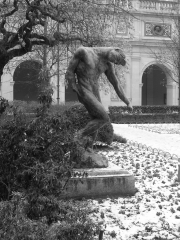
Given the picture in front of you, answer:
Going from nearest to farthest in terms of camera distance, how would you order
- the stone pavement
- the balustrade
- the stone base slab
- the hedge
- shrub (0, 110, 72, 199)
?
shrub (0, 110, 72, 199), the stone base slab, the stone pavement, the hedge, the balustrade

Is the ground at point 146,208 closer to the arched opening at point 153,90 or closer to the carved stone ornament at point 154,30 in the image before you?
the carved stone ornament at point 154,30

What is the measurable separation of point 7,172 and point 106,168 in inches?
89.6

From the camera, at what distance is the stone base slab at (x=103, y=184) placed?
560 centimetres

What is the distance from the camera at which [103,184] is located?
573cm

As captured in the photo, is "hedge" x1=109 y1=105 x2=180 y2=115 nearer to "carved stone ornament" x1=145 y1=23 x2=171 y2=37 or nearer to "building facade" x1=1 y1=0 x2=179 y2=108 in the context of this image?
"building facade" x1=1 y1=0 x2=179 y2=108

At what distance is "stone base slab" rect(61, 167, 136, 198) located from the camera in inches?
220

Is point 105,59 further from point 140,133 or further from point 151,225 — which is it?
point 140,133

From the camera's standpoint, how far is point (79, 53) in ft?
20.8

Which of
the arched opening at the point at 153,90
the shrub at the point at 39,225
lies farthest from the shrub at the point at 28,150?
the arched opening at the point at 153,90

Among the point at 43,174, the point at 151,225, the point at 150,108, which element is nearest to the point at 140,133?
the point at 150,108

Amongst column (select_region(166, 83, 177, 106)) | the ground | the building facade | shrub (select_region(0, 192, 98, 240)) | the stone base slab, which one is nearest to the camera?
shrub (select_region(0, 192, 98, 240))

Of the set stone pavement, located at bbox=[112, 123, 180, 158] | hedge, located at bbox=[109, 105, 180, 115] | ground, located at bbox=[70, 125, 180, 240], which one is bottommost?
stone pavement, located at bbox=[112, 123, 180, 158]

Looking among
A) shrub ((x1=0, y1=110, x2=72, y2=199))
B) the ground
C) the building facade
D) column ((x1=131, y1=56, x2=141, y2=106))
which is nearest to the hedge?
the building facade

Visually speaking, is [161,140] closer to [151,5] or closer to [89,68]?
[89,68]
